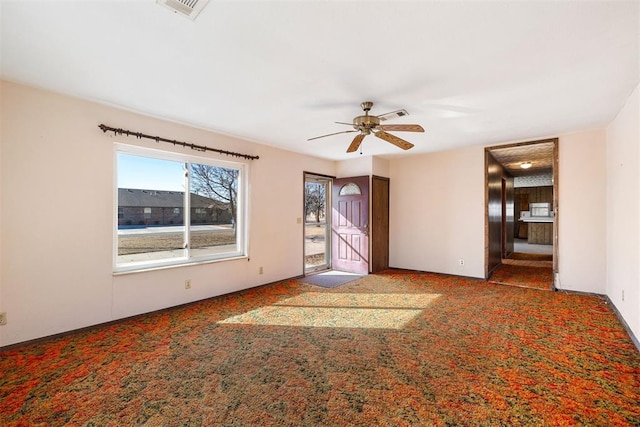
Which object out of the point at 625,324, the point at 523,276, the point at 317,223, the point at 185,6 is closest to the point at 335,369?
the point at 185,6

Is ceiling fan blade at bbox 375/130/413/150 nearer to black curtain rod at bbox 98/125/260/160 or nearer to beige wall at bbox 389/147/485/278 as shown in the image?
black curtain rod at bbox 98/125/260/160

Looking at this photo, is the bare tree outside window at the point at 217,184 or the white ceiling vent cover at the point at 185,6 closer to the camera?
the white ceiling vent cover at the point at 185,6

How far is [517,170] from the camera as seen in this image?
7973 millimetres

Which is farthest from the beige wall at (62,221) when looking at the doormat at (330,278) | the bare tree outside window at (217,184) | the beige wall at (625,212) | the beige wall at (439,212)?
the beige wall at (625,212)

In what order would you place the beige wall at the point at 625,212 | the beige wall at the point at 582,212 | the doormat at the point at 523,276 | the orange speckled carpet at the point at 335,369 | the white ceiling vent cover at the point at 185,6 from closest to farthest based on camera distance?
the white ceiling vent cover at the point at 185,6 → the orange speckled carpet at the point at 335,369 → the beige wall at the point at 625,212 → the beige wall at the point at 582,212 → the doormat at the point at 523,276

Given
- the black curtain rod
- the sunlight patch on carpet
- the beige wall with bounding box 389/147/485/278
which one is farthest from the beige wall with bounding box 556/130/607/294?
the black curtain rod

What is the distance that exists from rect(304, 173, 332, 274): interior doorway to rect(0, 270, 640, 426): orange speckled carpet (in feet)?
7.70

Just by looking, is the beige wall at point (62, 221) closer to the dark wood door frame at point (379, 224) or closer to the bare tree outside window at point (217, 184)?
the bare tree outside window at point (217, 184)

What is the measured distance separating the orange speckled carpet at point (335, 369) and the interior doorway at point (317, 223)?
2347mm

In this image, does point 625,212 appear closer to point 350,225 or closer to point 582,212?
point 582,212

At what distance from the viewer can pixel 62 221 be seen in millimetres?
2938

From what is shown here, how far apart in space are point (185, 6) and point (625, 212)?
15.2 feet

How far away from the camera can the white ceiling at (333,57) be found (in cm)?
176

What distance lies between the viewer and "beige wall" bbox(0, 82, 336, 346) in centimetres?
267
